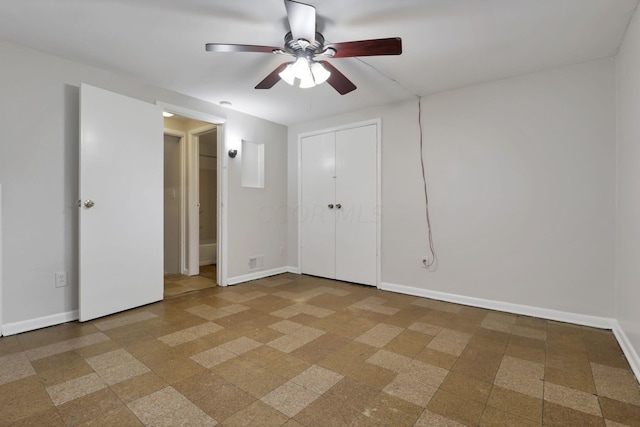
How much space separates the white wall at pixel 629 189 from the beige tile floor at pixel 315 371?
0.31 meters

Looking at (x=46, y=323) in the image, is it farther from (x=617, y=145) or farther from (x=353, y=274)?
(x=617, y=145)

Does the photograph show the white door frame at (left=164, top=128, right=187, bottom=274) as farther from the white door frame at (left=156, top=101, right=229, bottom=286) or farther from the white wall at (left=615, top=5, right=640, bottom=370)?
the white wall at (left=615, top=5, right=640, bottom=370)

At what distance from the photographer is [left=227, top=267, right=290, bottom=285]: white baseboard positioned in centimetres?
396

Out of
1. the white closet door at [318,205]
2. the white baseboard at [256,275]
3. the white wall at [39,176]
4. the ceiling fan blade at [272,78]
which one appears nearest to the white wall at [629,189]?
the ceiling fan blade at [272,78]

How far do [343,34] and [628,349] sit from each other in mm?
2879

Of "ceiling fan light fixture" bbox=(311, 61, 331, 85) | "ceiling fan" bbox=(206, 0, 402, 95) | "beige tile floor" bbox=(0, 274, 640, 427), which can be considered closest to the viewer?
"beige tile floor" bbox=(0, 274, 640, 427)

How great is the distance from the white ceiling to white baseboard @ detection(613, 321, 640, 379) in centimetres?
213

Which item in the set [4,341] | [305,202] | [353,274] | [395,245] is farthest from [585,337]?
[4,341]

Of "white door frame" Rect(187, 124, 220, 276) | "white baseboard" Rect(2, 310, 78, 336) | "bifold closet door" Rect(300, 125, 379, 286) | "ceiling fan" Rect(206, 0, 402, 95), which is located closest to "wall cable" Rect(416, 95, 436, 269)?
"bifold closet door" Rect(300, 125, 379, 286)

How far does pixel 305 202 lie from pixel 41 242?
2.89 metres

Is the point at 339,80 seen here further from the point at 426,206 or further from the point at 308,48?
the point at 426,206

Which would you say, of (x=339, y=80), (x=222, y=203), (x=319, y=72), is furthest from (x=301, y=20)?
(x=222, y=203)

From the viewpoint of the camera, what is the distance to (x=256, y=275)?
425 cm

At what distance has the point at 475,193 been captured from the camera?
3143mm
